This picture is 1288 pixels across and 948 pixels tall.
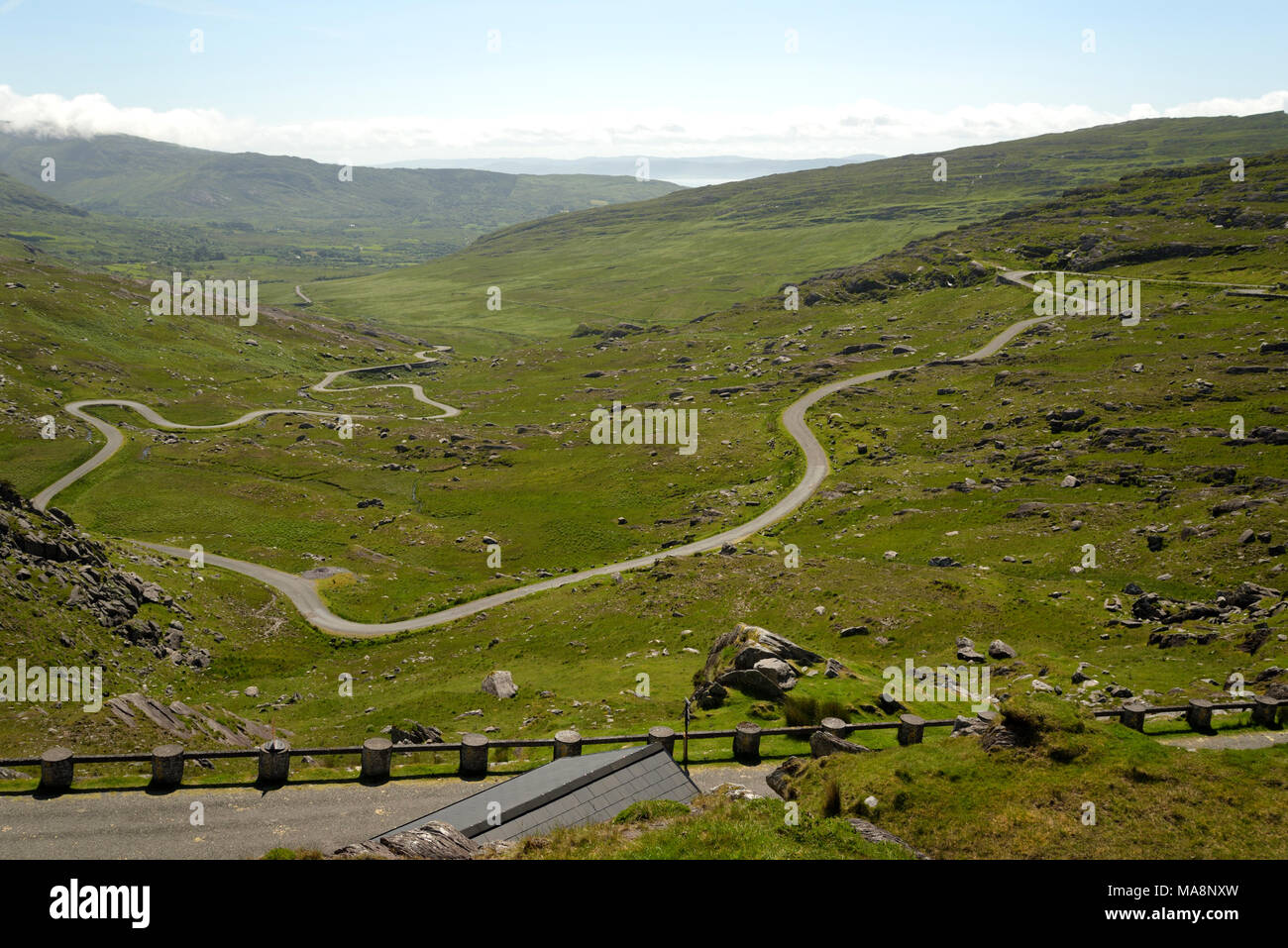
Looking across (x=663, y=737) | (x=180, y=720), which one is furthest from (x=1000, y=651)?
(x=180, y=720)

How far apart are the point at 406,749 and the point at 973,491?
80.5m

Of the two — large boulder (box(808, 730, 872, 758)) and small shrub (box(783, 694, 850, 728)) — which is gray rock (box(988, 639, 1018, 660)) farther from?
large boulder (box(808, 730, 872, 758))

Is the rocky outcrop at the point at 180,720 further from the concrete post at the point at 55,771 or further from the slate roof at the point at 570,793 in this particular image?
the slate roof at the point at 570,793

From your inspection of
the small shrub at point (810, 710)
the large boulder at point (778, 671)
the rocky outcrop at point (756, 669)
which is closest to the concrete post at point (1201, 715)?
the small shrub at point (810, 710)

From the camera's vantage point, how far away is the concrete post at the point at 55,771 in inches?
1129

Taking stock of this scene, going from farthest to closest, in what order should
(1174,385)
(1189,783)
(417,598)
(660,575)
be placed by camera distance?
(1174,385)
(417,598)
(660,575)
(1189,783)

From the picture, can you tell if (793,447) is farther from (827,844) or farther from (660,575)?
(827,844)

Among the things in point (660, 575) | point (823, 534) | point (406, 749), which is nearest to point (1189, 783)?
point (406, 749)

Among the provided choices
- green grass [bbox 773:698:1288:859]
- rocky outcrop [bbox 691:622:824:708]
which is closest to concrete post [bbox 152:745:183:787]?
green grass [bbox 773:698:1288:859]

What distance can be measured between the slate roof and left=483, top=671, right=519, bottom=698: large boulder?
1025 inches

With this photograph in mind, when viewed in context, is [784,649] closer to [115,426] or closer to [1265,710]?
[1265,710]

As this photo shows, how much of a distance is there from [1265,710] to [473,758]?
33.4 metres

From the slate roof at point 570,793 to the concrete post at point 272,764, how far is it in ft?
29.2

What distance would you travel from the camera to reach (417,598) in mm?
85250
